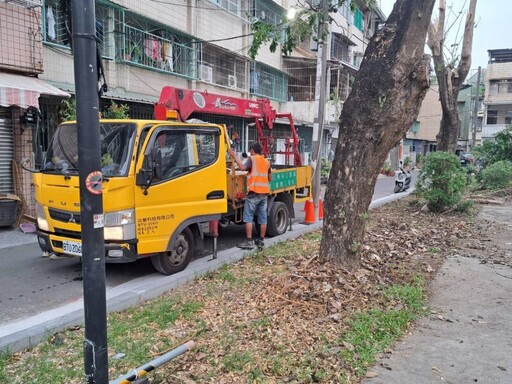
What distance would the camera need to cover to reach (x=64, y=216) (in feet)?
18.2

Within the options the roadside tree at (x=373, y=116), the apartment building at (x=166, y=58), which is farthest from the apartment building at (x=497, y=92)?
the roadside tree at (x=373, y=116)

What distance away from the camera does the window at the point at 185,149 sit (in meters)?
5.88

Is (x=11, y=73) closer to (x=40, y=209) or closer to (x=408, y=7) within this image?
(x=40, y=209)

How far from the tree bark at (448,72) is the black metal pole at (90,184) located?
14050mm

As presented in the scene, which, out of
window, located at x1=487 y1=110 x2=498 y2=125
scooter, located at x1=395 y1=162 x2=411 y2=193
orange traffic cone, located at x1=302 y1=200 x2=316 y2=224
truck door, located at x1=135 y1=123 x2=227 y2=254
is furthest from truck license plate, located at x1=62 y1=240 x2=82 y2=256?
window, located at x1=487 y1=110 x2=498 y2=125

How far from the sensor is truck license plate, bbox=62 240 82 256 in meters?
5.45

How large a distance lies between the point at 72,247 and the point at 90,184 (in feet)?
11.3

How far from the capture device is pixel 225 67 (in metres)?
19.2

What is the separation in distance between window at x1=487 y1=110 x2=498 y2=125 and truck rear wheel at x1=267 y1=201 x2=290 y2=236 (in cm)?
4585

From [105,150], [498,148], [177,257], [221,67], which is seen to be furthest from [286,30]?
[498,148]

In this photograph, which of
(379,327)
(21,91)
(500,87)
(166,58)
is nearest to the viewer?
(379,327)

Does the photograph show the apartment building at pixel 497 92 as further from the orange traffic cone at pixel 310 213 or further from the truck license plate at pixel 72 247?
the truck license plate at pixel 72 247

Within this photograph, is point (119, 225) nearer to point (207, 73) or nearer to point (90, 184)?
point (90, 184)

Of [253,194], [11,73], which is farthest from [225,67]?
[253,194]
